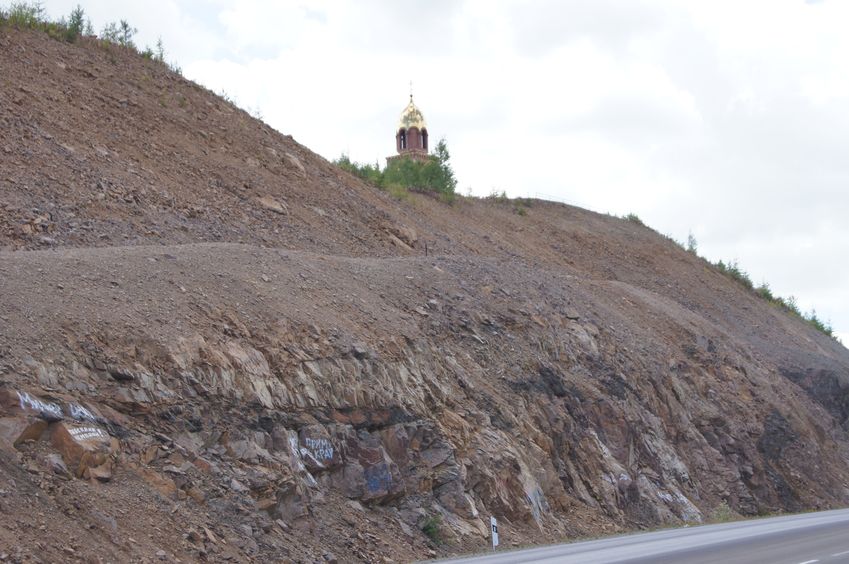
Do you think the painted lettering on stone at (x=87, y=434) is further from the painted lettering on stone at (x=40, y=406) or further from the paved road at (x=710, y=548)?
the paved road at (x=710, y=548)

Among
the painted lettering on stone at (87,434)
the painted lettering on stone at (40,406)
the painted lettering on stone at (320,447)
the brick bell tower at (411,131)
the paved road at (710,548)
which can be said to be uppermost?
the brick bell tower at (411,131)

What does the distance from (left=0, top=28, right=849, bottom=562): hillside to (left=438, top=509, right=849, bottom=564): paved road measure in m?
1.98

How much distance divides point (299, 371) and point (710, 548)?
24.2ft

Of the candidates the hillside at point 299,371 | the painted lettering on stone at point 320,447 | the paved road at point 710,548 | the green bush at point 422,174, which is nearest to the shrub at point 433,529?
the hillside at point 299,371

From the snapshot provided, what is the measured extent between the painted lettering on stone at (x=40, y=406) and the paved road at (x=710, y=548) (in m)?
5.84

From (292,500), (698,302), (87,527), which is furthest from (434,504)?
(698,302)

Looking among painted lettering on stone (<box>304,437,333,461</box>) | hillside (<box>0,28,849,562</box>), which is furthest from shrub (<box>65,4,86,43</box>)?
painted lettering on stone (<box>304,437,333,461</box>)

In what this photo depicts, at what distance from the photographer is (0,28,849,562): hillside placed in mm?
14352

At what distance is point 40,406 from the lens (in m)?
13.6

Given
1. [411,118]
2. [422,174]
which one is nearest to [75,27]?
[422,174]

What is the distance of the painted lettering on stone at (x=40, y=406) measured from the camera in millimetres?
13469

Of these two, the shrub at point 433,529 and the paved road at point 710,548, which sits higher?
the shrub at point 433,529

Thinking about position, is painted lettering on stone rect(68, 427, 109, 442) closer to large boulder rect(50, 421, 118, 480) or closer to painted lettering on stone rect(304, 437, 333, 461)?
large boulder rect(50, 421, 118, 480)

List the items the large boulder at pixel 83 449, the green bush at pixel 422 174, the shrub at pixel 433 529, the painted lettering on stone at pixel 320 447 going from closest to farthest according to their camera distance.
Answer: the large boulder at pixel 83 449 < the painted lettering on stone at pixel 320 447 < the shrub at pixel 433 529 < the green bush at pixel 422 174
